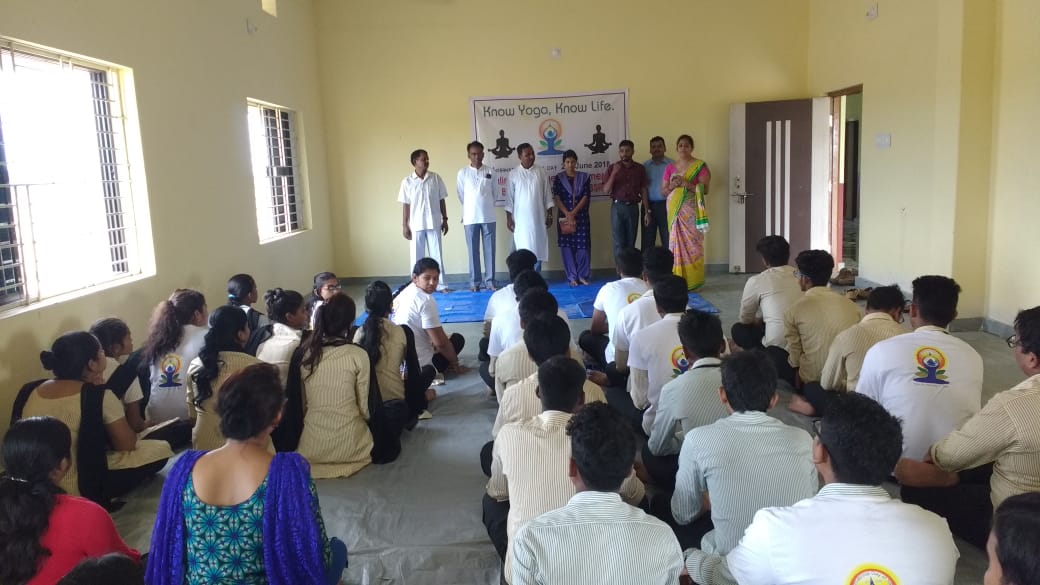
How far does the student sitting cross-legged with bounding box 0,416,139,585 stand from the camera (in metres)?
1.81

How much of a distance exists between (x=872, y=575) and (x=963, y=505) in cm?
135

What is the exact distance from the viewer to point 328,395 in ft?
10.8

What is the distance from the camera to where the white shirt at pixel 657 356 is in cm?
329

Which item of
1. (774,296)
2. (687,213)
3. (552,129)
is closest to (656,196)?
(687,213)

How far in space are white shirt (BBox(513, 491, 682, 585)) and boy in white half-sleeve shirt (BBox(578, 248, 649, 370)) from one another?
8.11 feet

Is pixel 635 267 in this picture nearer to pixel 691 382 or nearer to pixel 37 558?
pixel 691 382

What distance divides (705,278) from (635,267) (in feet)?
13.4

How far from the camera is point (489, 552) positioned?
9.04 feet

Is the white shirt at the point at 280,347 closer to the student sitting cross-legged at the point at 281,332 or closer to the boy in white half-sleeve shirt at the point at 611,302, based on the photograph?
the student sitting cross-legged at the point at 281,332

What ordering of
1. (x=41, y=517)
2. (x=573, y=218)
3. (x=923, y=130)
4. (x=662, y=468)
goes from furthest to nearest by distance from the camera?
(x=573, y=218) → (x=923, y=130) → (x=662, y=468) → (x=41, y=517)

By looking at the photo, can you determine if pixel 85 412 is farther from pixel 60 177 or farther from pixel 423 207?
pixel 423 207

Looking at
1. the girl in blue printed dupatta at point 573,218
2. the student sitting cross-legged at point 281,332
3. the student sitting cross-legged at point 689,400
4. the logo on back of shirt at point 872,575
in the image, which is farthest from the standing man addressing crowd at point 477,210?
the logo on back of shirt at point 872,575

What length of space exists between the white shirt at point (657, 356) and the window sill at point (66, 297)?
2.96 meters

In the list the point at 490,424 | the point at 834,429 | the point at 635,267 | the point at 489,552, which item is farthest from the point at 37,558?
the point at 635,267
